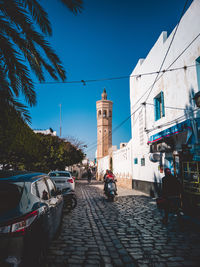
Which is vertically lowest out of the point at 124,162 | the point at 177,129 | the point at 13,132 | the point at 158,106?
the point at 124,162

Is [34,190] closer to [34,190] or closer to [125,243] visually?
[34,190]

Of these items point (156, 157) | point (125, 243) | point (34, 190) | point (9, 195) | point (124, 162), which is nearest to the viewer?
point (9, 195)

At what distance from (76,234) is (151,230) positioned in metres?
2.05

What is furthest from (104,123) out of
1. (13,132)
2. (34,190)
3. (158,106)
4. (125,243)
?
(34,190)

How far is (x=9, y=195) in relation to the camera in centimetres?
259

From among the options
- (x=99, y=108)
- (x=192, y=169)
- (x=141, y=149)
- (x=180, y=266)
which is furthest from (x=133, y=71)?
(x=99, y=108)

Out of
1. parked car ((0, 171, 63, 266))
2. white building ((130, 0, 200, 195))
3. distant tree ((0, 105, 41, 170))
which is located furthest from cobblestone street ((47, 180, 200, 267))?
white building ((130, 0, 200, 195))

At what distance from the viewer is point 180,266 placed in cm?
316

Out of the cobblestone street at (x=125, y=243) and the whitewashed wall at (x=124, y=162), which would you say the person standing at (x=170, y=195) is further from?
the whitewashed wall at (x=124, y=162)

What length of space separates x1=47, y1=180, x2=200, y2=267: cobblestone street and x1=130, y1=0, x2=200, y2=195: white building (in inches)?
130

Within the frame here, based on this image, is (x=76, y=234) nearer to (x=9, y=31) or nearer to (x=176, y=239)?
(x=176, y=239)

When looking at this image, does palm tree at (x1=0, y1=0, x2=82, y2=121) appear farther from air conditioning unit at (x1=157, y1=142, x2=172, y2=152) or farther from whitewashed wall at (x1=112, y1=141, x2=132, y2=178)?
whitewashed wall at (x1=112, y1=141, x2=132, y2=178)

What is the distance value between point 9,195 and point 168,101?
8257 millimetres

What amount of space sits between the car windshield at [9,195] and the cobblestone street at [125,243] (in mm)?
1519
